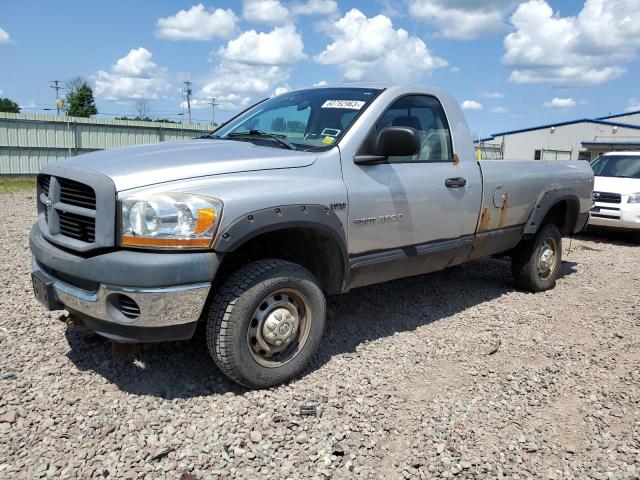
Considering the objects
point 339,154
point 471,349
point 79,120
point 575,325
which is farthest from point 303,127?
point 79,120

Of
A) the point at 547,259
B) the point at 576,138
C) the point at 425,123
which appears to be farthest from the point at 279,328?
the point at 576,138

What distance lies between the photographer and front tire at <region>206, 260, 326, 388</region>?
3.09 meters

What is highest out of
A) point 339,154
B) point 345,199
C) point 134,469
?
point 339,154

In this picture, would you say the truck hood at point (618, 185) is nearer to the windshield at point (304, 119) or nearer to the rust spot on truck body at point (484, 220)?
the rust spot on truck body at point (484, 220)

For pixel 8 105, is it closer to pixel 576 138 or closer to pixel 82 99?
pixel 82 99

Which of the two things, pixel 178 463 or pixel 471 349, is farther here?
pixel 471 349

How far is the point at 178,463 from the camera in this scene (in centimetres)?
268

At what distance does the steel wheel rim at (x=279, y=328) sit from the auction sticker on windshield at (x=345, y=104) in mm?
1508

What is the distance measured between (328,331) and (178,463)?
6.35 feet

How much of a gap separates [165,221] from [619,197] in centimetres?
944

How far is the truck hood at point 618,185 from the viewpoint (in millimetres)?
9781

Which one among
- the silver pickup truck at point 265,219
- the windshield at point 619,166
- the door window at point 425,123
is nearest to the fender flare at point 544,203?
the silver pickup truck at point 265,219

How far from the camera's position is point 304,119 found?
13.6 ft

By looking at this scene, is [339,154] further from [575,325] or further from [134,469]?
[575,325]
